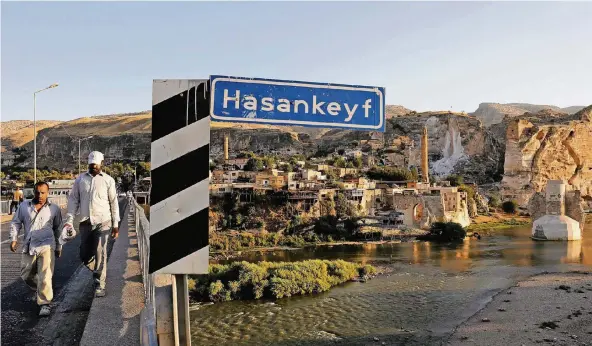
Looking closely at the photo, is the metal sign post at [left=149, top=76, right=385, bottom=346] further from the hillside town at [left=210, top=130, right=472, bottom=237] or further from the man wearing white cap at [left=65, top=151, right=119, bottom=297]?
the hillside town at [left=210, top=130, right=472, bottom=237]

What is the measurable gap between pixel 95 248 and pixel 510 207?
160 feet

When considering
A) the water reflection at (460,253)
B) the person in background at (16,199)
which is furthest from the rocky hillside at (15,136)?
the person in background at (16,199)

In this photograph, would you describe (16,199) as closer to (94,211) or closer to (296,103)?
(94,211)

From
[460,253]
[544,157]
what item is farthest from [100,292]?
[544,157]

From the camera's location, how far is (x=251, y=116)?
208 centimetres

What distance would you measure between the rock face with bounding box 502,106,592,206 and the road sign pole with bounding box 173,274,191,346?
55903 mm

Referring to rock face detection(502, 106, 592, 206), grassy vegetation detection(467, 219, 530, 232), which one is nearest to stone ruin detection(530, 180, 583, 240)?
grassy vegetation detection(467, 219, 530, 232)

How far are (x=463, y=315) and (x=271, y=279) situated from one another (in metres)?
6.49

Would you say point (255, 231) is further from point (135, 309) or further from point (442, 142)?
point (442, 142)

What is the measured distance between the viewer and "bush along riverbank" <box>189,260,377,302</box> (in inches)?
608

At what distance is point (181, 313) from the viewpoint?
1.87 m

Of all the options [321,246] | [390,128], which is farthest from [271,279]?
[390,128]

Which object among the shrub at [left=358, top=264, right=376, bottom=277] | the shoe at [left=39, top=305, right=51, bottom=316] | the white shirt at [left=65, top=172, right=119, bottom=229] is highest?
the white shirt at [left=65, top=172, right=119, bottom=229]

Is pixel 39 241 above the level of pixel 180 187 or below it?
below
